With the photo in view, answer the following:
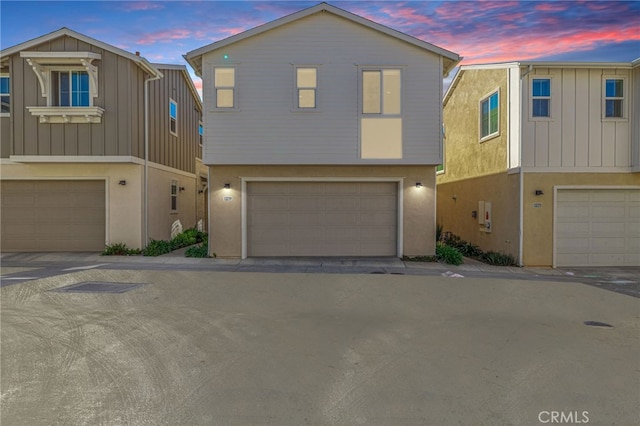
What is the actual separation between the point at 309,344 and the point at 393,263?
7.06 metres

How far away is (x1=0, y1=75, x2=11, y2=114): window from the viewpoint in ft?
43.7

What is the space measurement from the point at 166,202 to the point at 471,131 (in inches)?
471

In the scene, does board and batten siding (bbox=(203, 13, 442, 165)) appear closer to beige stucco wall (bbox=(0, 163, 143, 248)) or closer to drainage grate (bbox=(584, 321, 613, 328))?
beige stucco wall (bbox=(0, 163, 143, 248))

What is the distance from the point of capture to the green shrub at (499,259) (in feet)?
38.8

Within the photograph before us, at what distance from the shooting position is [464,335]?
18.2 ft

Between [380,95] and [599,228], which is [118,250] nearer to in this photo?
[380,95]

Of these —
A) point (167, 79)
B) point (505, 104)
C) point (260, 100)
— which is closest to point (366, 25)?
point (260, 100)

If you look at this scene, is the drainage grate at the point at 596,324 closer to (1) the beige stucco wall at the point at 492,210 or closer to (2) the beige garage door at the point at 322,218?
(1) the beige stucco wall at the point at 492,210

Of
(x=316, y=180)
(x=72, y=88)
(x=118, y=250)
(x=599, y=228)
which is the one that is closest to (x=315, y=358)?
(x=316, y=180)

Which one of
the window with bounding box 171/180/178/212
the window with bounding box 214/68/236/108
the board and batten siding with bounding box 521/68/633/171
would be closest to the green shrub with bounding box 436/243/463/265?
the board and batten siding with bounding box 521/68/633/171

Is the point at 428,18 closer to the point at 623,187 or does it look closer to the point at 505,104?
the point at 505,104

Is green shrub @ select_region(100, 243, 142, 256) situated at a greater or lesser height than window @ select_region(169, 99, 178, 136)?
lesser

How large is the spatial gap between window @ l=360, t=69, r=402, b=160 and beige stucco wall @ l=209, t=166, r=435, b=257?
58 centimetres

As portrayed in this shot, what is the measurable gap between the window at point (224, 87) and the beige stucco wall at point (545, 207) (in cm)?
916
